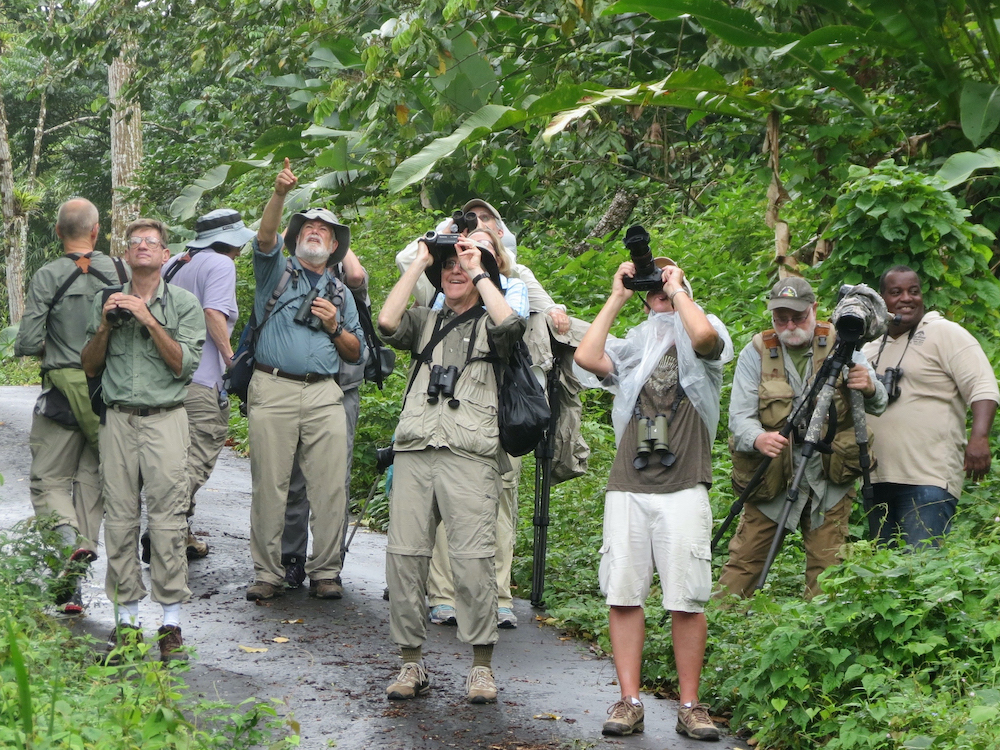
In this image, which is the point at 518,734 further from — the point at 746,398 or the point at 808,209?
the point at 808,209

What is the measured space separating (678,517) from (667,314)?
95cm

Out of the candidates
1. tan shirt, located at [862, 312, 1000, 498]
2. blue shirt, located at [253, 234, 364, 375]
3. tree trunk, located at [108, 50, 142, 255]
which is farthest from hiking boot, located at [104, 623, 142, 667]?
tree trunk, located at [108, 50, 142, 255]

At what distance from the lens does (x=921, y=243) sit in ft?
22.8

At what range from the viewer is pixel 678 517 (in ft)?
16.5

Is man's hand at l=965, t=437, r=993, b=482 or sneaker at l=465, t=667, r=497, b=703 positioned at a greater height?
man's hand at l=965, t=437, r=993, b=482

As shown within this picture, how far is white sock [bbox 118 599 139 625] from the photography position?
562 cm

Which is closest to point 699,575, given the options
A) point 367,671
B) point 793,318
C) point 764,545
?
point 764,545

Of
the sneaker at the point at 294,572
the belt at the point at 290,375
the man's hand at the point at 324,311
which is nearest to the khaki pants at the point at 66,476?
the belt at the point at 290,375

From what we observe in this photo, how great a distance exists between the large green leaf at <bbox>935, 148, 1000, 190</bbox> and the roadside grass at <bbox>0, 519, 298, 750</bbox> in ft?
17.8

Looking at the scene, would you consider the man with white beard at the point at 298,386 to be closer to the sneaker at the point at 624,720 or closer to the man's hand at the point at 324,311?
the man's hand at the point at 324,311

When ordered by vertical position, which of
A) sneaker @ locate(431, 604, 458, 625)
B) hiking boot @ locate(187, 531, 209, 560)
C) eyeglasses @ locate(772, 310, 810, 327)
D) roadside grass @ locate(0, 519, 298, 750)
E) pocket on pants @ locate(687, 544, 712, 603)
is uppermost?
eyeglasses @ locate(772, 310, 810, 327)

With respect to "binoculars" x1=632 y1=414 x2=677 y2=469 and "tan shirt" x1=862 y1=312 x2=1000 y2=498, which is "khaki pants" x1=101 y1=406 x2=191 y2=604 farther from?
"tan shirt" x1=862 y1=312 x2=1000 y2=498

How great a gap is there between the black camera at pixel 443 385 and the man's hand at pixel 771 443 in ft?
5.23

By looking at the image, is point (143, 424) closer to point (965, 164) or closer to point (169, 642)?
point (169, 642)
